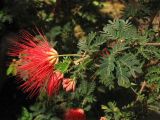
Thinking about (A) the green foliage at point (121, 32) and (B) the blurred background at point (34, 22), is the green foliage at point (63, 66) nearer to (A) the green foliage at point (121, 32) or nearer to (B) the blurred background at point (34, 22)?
(A) the green foliage at point (121, 32)

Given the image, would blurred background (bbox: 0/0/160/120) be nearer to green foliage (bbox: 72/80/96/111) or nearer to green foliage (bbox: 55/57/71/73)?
→ green foliage (bbox: 72/80/96/111)

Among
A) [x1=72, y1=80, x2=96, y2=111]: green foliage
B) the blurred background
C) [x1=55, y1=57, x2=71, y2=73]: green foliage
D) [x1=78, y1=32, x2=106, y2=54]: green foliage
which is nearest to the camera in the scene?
[x1=55, y1=57, x2=71, y2=73]: green foliage

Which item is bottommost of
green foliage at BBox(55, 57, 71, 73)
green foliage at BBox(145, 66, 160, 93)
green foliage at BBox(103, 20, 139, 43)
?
green foliage at BBox(145, 66, 160, 93)

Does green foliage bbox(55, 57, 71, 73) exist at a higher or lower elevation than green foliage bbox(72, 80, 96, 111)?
higher

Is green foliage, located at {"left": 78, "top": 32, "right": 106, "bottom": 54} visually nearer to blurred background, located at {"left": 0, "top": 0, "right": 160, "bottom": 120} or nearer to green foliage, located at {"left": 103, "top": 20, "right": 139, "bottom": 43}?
green foliage, located at {"left": 103, "top": 20, "right": 139, "bottom": 43}

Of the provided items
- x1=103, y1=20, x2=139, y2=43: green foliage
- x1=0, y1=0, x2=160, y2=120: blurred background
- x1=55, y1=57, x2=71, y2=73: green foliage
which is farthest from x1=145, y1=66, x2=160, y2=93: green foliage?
x1=0, y1=0, x2=160, y2=120: blurred background

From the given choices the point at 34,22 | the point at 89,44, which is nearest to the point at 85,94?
the point at 89,44

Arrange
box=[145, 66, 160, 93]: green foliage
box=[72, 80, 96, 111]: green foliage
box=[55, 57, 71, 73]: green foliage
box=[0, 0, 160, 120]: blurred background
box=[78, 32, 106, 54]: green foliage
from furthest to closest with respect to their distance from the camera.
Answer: box=[0, 0, 160, 120]: blurred background < box=[72, 80, 96, 111]: green foliage < box=[145, 66, 160, 93]: green foliage < box=[78, 32, 106, 54]: green foliage < box=[55, 57, 71, 73]: green foliage

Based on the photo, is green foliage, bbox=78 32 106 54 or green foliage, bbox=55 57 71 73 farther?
green foliage, bbox=78 32 106 54

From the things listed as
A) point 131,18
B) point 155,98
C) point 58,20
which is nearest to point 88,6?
point 58,20

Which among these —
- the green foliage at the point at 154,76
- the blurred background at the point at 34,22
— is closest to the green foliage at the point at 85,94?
the green foliage at the point at 154,76

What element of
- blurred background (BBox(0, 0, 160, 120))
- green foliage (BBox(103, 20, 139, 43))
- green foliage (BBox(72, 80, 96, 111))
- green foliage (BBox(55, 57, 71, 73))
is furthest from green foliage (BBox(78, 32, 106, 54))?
blurred background (BBox(0, 0, 160, 120))

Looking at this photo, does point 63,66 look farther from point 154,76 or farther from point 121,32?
point 154,76
